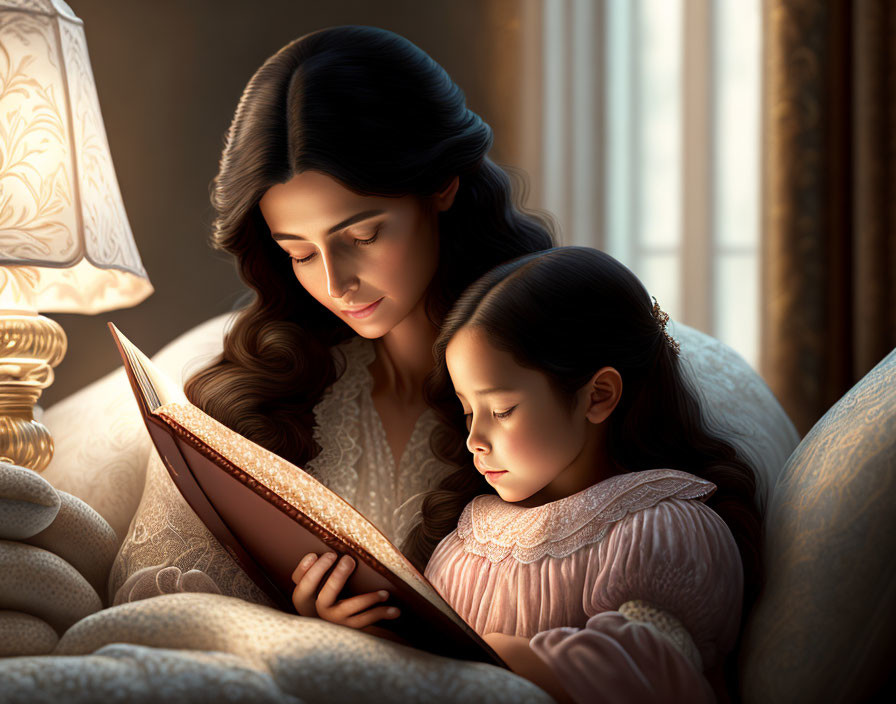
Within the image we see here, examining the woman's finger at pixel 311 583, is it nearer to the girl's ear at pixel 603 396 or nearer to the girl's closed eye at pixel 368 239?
the girl's ear at pixel 603 396

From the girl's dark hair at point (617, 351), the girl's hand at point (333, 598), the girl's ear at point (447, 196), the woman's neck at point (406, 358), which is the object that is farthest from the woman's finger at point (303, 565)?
the girl's ear at point (447, 196)

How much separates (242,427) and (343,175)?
0.36m

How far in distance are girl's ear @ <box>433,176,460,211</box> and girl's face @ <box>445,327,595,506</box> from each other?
0.28m

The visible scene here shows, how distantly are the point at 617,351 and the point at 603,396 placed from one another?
5 centimetres

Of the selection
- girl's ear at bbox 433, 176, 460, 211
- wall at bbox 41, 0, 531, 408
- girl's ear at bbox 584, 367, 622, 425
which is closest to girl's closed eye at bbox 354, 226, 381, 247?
girl's ear at bbox 433, 176, 460, 211

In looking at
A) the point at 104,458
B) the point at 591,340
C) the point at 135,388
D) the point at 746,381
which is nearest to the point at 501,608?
the point at 591,340

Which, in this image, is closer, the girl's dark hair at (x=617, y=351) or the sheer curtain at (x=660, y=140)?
the girl's dark hair at (x=617, y=351)

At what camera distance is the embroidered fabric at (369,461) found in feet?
3.91

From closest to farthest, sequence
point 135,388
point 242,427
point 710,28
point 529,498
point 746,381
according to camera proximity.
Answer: point 135,388, point 529,498, point 242,427, point 746,381, point 710,28

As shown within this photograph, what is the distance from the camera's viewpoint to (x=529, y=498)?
1.03 m

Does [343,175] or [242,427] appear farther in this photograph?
[242,427]

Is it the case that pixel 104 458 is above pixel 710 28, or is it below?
below

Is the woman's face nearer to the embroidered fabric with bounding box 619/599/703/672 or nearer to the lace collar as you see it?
the lace collar

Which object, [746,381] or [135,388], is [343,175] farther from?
[746,381]
